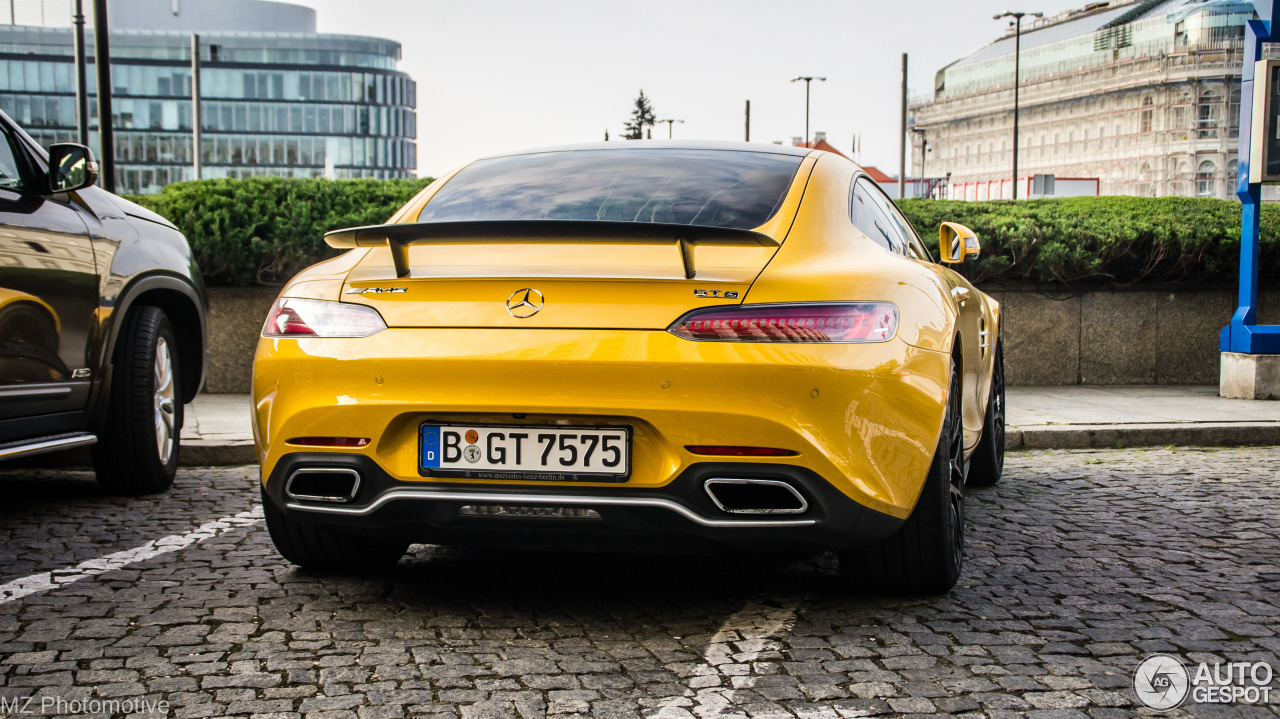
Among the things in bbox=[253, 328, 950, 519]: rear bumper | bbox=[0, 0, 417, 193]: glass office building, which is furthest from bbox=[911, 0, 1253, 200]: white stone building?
bbox=[253, 328, 950, 519]: rear bumper

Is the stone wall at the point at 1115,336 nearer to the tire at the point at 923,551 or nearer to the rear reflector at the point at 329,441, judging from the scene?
the tire at the point at 923,551

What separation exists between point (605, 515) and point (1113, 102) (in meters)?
113

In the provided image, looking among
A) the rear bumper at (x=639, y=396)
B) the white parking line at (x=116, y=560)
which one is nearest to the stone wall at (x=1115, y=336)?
the white parking line at (x=116, y=560)

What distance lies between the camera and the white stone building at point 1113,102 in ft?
328

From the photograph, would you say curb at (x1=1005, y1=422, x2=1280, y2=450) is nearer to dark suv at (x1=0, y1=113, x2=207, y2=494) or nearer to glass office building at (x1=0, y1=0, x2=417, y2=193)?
dark suv at (x1=0, y1=113, x2=207, y2=494)

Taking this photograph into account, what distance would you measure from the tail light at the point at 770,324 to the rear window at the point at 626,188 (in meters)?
0.50

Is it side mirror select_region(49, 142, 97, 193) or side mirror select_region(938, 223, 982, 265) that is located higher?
side mirror select_region(49, 142, 97, 193)

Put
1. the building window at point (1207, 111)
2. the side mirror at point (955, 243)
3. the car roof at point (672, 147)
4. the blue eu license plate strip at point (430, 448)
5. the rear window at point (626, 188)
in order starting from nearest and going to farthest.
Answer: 1. the blue eu license plate strip at point (430, 448)
2. the rear window at point (626, 188)
3. the car roof at point (672, 147)
4. the side mirror at point (955, 243)
5. the building window at point (1207, 111)

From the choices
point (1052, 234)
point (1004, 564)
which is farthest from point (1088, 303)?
point (1004, 564)

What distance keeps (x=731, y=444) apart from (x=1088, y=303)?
28.1ft

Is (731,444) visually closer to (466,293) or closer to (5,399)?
(466,293)

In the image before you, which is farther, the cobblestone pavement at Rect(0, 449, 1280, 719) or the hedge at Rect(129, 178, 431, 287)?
the hedge at Rect(129, 178, 431, 287)

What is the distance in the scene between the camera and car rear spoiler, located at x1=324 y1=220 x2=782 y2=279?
3365 millimetres

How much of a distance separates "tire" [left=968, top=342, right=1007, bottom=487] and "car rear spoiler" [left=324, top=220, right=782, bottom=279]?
9.84ft
